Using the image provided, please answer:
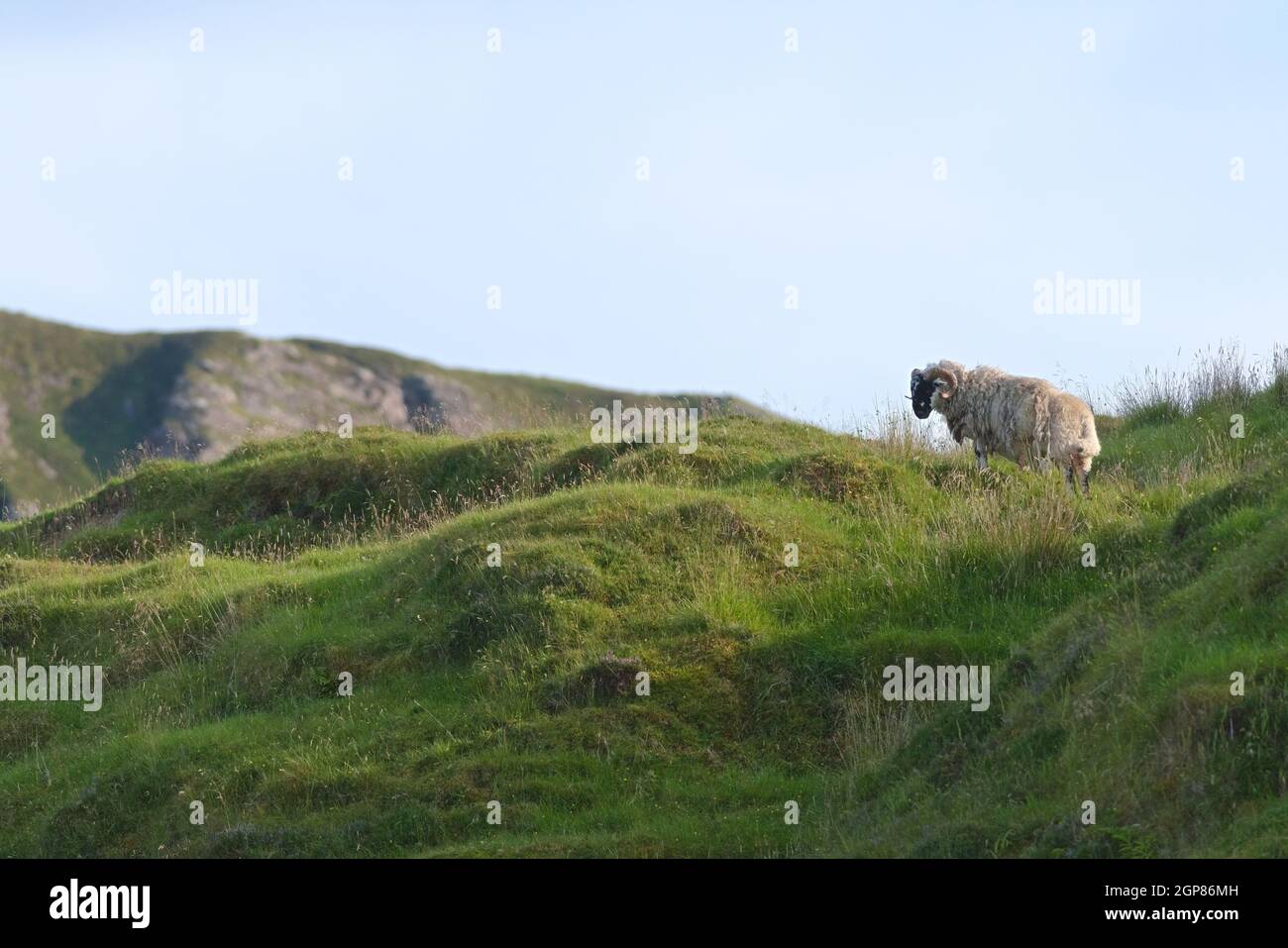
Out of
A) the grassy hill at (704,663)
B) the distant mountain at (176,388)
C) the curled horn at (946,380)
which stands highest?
the distant mountain at (176,388)

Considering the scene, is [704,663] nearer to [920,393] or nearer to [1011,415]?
[1011,415]

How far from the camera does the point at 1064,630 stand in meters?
15.1

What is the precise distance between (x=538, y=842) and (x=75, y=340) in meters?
162

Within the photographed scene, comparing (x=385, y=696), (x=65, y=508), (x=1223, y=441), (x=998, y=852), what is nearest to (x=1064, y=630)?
(x=998, y=852)

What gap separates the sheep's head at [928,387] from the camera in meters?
22.7

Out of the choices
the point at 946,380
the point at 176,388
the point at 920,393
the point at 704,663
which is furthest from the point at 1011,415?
the point at 176,388

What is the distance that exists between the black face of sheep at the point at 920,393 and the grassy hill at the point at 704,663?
622mm

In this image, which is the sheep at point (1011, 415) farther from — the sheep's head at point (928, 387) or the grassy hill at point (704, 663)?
the grassy hill at point (704, 663)

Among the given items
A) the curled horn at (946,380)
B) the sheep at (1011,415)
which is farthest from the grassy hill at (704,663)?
the curled horn at (946,380)

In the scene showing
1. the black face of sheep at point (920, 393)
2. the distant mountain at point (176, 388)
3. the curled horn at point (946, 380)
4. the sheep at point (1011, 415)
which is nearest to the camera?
the sheep at point (1011, 415)

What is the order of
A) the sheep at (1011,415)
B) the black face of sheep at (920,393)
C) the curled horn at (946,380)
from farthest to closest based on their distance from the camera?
1. the black face of sheep at (920,393)
2. the curled horn at (946,380)
3. the sheep at (1011,415)

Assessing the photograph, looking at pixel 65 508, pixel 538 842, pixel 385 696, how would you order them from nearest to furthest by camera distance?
pixel 538 842, pixel 385 696, pixel 65 508

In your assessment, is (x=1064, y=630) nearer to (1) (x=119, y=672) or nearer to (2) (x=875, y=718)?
(2) (x=875, y=718)
